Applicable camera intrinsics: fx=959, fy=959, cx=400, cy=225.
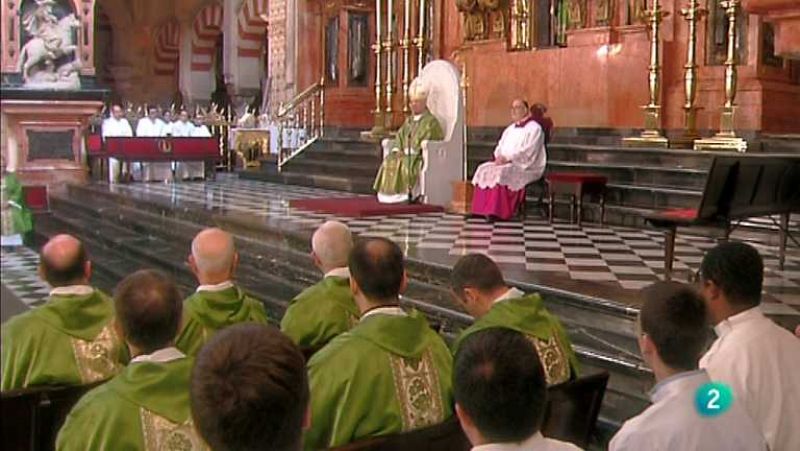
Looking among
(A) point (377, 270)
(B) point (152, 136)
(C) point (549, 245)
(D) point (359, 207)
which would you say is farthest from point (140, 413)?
(B) point (152, 136)

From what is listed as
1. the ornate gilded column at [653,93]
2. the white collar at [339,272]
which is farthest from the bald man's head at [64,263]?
the ornate gilded column at [653,93]

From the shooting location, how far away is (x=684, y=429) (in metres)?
2.05

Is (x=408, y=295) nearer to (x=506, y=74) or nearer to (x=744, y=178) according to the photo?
(x=744, y=178)

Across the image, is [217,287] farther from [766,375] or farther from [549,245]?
[549,245]

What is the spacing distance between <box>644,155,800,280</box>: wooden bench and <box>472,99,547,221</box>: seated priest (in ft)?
11.4

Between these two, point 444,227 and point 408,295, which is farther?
point 444,227

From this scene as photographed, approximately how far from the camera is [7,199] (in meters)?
1.23

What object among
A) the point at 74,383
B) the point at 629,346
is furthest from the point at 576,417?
the point at 629,346

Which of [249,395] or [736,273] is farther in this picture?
[736,273]

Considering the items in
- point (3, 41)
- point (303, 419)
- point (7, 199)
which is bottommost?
point (303, 419)

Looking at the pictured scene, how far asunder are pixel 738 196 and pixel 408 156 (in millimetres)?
5202

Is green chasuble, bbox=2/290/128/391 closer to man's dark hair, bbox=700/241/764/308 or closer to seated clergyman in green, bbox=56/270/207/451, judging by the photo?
seated clergyman in green, bbox=56/270/207/451

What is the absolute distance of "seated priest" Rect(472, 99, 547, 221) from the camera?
9375mm

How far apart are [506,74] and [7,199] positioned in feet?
41.0
